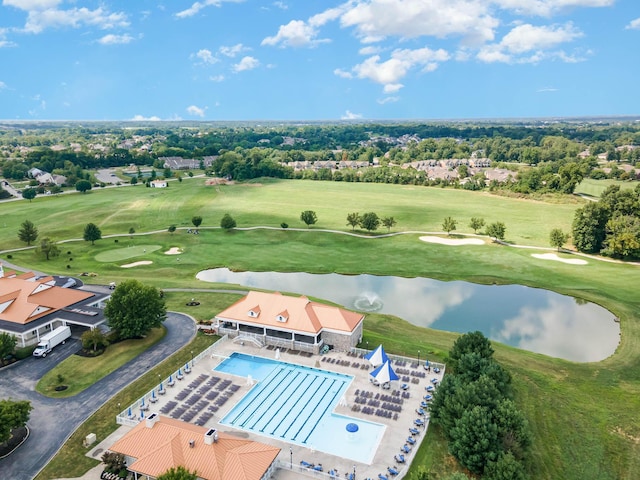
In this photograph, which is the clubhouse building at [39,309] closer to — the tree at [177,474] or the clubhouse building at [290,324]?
the clubhouse building at [290,324]

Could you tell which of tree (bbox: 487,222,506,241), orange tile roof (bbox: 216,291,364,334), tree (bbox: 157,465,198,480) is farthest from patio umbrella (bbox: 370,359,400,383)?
tree (bbox: 487,222,506,241)

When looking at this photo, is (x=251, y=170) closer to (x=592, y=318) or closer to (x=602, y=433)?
(x=592, y=318)

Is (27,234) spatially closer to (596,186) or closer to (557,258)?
(557,258)

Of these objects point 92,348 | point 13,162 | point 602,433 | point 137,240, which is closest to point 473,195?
point 137,240

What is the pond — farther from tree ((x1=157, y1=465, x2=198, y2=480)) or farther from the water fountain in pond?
tree ((x1=157, y1=465, x2=198, y2=480))


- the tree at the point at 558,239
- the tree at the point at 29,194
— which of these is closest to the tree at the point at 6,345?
the tree at the point at 558,239

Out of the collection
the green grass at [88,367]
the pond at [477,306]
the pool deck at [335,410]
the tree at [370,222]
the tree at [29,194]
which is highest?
the tree at [29,194]
